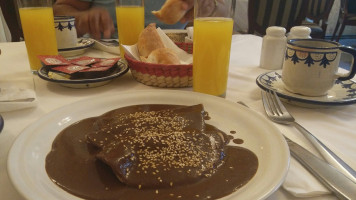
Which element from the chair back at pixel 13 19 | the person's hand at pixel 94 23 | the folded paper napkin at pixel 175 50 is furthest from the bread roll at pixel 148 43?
the chair back at pixel 13 19

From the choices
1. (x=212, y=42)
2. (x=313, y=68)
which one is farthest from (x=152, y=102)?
(x=313, y=68)

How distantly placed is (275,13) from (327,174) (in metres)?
3.27

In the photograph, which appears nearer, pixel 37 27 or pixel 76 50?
pixel 37 27

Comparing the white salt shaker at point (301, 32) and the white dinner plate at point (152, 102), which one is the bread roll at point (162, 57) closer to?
the white dinner plate at point (152, 102)

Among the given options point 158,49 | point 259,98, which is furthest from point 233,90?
point 158,49

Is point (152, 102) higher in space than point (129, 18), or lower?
lower

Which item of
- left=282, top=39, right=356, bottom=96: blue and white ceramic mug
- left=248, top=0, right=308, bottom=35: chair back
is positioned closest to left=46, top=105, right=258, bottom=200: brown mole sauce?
left=282, top=39, right=356, bottom=96: blue and white ceramic mug

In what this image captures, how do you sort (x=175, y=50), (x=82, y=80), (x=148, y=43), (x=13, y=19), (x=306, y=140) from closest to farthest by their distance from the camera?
(x=306, y=140) < (x=82, y=80) < (x=148, y=43) < (x=175, y=50) < (x=13, y=19)

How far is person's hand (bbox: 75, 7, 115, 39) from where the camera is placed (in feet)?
6.49

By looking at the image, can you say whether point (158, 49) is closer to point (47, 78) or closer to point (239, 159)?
point (47, 78)

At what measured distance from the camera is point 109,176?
0.57 m

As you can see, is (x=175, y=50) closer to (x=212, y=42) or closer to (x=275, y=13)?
(x=212, y=42)

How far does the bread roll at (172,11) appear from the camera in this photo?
1.43 m

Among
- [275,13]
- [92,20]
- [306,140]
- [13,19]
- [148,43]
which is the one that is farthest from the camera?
[275,13]
